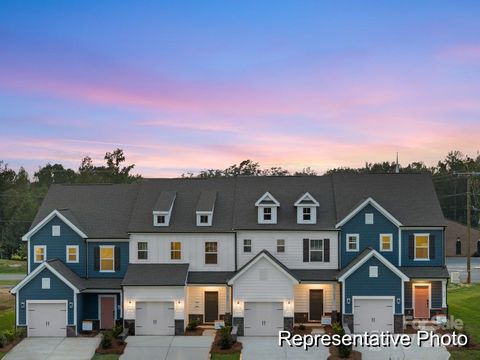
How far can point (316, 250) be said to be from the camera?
3541 cm

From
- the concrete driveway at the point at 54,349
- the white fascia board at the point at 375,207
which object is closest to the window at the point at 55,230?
the concrete driveway at the point at 54,349

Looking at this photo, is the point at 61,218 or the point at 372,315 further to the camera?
the point at 61,218

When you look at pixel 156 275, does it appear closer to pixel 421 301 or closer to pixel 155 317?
pixel 155 317

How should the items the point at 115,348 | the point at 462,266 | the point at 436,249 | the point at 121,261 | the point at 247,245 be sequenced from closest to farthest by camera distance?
the point at 115,348, the point at 436,249, the point at 247,245, the point at 121,261, the point at 462,266

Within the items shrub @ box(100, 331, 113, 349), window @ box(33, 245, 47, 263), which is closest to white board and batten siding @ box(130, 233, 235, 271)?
window @ box(33, 245, 47, 263)

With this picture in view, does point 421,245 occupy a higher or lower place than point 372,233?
lower

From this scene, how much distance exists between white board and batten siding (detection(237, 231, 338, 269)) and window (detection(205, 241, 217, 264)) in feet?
4.86

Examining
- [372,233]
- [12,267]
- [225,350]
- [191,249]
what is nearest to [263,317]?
[225,350]

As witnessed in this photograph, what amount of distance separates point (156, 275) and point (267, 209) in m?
7.83

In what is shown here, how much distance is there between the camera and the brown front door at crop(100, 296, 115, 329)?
115 feet

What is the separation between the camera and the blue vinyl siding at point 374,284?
32.9 m

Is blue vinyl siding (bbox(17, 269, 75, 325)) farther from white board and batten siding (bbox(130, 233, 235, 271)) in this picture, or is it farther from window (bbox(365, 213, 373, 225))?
window (bbox(365, 213, 373, 225))

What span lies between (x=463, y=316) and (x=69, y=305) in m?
23.9

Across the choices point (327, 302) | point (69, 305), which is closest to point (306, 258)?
point (327, 302)
